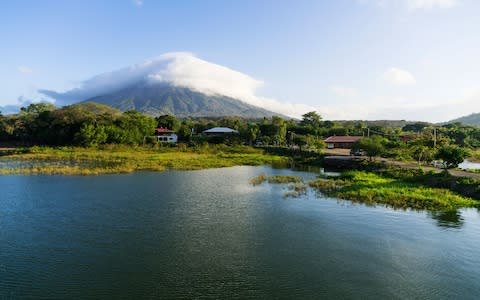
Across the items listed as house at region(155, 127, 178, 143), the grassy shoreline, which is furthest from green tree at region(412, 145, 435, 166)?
house at region(155, 127, 178, 143)

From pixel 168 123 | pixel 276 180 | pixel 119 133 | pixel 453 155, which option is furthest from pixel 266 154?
pixel 168 123

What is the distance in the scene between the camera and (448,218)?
807 inches

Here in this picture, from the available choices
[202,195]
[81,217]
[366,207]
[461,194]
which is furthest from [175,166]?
[461,194]

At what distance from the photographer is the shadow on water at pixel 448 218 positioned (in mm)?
19141

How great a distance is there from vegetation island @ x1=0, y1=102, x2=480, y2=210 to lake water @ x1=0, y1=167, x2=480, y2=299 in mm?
4546

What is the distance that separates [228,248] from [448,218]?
14.5 metres

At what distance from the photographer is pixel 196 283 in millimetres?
11852

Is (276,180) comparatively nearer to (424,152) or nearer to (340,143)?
(424,152)

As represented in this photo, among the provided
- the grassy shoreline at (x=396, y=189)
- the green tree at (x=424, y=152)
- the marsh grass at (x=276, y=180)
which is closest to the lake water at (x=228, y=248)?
the grassy shoreline at (x=396, y=189)

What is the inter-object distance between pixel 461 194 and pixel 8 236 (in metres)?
30.5

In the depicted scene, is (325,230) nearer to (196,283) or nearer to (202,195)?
(196,283)

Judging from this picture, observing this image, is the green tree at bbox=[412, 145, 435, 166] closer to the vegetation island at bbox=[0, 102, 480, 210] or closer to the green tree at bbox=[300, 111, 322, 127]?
the vegetation island at bbox=[0, 102, 480, 210]

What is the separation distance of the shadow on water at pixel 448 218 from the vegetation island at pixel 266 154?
116 cm

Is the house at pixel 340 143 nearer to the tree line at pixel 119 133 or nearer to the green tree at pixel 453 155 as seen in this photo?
the tree line at pixel 119 133
